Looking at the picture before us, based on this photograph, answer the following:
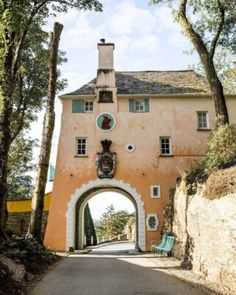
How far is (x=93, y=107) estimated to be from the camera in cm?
2372


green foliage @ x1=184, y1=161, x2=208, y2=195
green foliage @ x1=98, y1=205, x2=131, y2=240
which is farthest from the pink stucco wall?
green foliage @ x1=98, y1=205, x2=131, y2=240

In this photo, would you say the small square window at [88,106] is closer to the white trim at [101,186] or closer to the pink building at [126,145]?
the pink building at [126,145]

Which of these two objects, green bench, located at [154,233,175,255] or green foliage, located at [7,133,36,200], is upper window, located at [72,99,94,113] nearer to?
green foliage, located at [7,133,36,200]

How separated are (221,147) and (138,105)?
10940mm

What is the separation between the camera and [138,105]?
23875 millimetres

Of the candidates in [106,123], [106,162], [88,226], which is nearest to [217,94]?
[106,162]

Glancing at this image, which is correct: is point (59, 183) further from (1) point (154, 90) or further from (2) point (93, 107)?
(1) point (154, 90)

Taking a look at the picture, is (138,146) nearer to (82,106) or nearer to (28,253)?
(82,106)

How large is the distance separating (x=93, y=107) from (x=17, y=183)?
17.9 m

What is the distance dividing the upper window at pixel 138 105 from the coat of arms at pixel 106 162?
2835mm

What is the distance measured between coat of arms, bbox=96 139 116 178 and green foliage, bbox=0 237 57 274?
8.57 metres

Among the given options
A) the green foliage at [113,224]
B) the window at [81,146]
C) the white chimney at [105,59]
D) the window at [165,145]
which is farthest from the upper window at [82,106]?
the green foliage at [113,224]

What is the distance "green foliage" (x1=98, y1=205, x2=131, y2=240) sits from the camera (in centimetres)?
5575

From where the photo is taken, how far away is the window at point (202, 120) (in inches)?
937
